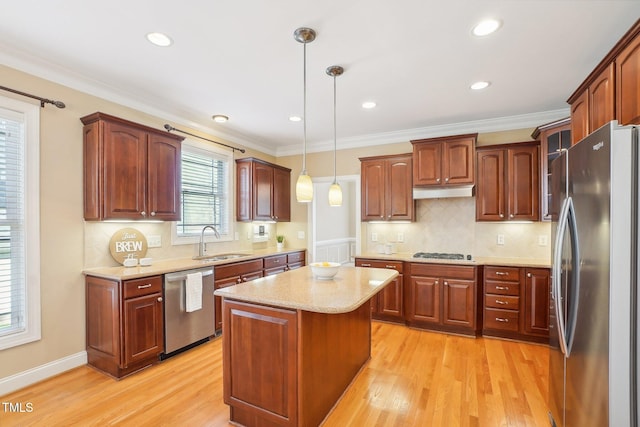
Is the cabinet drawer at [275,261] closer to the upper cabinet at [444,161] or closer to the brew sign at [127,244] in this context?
the brew sign at [127,244]

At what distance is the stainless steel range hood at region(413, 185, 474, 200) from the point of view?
3.95 m

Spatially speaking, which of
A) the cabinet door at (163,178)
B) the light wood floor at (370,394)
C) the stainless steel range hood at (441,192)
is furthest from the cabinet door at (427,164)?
the cabinet door at (163,178)

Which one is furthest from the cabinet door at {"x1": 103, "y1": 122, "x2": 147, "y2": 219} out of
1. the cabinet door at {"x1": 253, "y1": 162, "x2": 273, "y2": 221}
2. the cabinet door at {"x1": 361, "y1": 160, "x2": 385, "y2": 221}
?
the cabinet door at {"x1": 361, "y1": 160, "x2": 385, "y2": 221}

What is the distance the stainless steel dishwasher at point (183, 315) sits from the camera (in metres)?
3.02

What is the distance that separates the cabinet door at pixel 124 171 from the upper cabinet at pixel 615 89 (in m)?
3.79

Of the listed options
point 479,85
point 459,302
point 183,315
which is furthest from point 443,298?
point 183,315

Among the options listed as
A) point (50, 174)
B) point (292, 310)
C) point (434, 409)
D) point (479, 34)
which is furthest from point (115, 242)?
point (479, 34)

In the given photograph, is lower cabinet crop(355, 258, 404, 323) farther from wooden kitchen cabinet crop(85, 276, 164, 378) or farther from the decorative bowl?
wooden kitchen cabinet crop(85, 276, 164, 378)

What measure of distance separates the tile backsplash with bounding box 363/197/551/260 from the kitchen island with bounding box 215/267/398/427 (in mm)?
2442

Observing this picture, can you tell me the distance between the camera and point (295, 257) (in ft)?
16.8

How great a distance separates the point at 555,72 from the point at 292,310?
3083mm

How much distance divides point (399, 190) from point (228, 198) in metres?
2.51

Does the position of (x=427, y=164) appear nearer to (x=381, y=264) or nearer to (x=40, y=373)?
(x=381, y=264)

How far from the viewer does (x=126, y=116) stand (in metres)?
3.26
